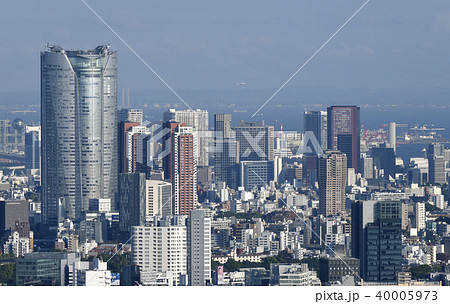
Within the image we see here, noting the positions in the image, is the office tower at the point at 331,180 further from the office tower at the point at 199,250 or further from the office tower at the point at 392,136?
the office tower at the point at 199,250

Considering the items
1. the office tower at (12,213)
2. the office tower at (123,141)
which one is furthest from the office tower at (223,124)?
the office tower at (12,213)

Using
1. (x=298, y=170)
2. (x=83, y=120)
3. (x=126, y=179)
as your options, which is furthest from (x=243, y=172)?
(x=83, y=120)

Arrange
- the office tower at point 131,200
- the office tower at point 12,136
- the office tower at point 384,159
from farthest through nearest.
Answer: the office tower at point 384,159, the office tower at point 12,136, the office tower at point 131,200

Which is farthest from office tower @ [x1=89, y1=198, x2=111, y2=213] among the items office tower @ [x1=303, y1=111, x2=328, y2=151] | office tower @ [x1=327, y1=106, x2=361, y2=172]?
office tower @ [x1=327, y1=106, x2=361, y2=172]

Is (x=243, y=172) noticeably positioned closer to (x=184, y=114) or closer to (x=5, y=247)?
(x=184, y=114)

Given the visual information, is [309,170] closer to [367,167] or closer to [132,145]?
[367,167]

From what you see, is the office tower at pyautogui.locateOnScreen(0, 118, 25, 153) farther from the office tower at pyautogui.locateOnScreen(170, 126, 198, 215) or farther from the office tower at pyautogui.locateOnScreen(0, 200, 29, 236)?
the office tower at pyautogui.locateOnScreen(170, 126, 198, 215)
